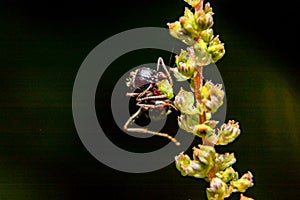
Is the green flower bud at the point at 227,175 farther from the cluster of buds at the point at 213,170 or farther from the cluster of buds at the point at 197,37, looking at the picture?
the cluster of buds at the point at 197,37

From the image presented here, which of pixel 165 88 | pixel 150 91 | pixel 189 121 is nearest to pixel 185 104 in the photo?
pixel 189 121

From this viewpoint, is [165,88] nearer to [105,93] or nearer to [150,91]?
[150,91]

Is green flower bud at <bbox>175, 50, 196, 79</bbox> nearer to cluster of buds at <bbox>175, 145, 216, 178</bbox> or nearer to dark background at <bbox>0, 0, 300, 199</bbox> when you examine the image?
cluster of buds at <bbox>175, 145, 216, 178</bbox>

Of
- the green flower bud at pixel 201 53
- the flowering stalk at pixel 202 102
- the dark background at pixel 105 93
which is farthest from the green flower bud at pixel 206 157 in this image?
the dark background at pixel 105 93

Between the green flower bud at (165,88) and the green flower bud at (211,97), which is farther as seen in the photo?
the green flower bud at (165,88)

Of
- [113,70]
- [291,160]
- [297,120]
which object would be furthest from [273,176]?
[113,70]

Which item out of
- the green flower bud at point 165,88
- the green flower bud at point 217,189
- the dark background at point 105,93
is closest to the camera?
the green flower bud at point 217,189
